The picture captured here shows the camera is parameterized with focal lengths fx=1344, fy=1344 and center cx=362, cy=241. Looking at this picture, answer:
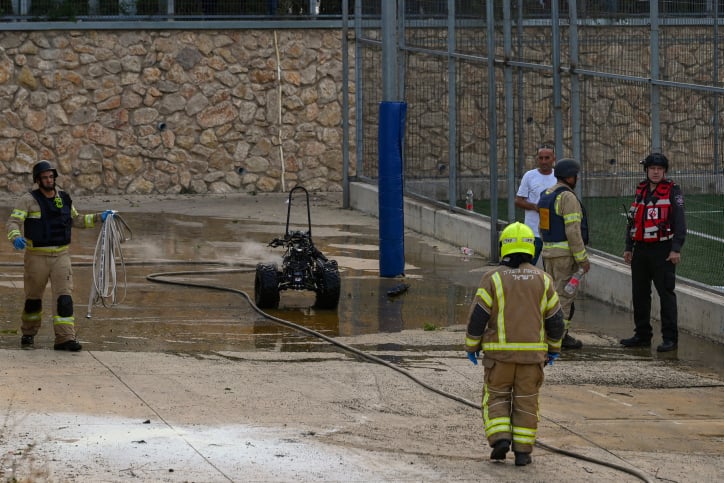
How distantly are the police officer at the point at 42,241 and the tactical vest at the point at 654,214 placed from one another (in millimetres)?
5186

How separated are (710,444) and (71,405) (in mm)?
4479

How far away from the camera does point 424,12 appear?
21.3 metres

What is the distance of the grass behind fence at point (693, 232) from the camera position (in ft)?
45.8

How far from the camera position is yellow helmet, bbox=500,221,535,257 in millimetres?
8453

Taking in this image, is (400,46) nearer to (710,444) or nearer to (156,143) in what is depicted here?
(156,143)

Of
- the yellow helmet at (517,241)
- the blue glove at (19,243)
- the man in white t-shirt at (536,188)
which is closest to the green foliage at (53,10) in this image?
the man in white t-shirt at (536,188)

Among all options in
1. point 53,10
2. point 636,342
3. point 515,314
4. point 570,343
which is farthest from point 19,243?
point 53,10

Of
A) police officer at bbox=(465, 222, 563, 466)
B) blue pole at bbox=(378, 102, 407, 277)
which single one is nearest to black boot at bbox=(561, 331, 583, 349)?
police officer at bbox=(465, 222, 563, 466)

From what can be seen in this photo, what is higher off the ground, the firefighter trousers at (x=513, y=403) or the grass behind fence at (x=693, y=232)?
the grass behind fence at (x=693, y=232)

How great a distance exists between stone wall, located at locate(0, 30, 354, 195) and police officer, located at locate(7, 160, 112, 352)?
42.7 ft

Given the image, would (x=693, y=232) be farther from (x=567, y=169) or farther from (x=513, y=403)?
(x=513, y=403)

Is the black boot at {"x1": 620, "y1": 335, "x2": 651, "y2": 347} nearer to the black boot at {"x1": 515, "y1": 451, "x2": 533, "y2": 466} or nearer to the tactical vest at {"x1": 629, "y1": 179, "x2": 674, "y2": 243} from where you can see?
the tactical vest at {"x1": 629, "y1": 179, "x2": 674, "y2": 243}

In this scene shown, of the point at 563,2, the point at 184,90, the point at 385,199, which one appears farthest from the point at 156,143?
the point at 563,2

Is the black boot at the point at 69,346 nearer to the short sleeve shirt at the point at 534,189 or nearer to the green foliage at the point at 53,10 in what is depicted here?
the short sleeve shirt at the point at 534,189
